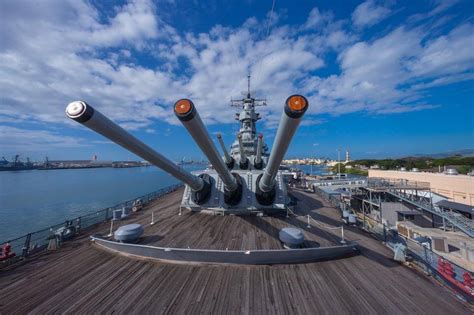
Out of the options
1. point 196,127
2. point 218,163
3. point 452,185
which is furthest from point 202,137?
point 452,185

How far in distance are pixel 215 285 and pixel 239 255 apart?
2.86ft

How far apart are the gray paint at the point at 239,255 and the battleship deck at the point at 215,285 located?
159 mm

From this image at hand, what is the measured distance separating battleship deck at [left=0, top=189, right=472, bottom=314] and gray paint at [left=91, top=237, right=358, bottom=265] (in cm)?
16

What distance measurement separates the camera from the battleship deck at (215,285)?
3.41 m

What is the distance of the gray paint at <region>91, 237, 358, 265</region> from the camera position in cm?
463

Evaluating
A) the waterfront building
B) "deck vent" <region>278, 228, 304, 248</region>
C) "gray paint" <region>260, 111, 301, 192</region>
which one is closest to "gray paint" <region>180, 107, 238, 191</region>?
"gray paint" <region>260, 111, 301, 192</region>

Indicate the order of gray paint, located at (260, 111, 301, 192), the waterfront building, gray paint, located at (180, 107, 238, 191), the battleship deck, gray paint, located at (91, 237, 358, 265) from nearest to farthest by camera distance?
gray paint, located at (260, 111, 301, 192) < gray paint, located at (180, 107, 238, 191) < the battleship deck < gray paint, located at (91, 237, 358, 265) < the waterfront building

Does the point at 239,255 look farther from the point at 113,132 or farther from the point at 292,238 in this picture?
the point at 113,132

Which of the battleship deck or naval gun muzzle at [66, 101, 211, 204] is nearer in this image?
naval gun muzzle at [66, 101, 211, 204]

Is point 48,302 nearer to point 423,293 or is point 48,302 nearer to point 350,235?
point 423,293

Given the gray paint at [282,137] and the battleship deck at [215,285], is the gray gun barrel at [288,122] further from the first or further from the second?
the battleship deck at [215,285]

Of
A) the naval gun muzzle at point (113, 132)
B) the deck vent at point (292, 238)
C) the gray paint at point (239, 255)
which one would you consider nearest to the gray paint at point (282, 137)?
the deck vent at point (292, 238)

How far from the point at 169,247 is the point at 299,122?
4.34 metres

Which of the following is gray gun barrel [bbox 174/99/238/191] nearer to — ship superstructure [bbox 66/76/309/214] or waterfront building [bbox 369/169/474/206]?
ship superstructure [bbox 66/76/309/214]
